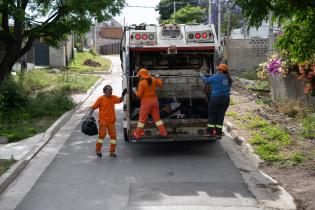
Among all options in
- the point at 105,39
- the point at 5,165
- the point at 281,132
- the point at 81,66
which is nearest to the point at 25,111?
the point at 5,165

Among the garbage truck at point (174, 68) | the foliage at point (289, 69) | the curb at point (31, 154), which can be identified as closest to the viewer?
the curb at point (31, 154)

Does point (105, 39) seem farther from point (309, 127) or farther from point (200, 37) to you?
point (200, 37)

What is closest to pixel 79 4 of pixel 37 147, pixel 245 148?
pixel 37 147

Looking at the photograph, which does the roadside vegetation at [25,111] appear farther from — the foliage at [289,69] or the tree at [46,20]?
the foliage at [289,69]

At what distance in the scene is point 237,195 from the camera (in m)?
7.67

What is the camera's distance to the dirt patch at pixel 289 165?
762 cm

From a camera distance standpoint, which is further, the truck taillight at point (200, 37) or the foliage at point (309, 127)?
the foliage at point (309, 127)

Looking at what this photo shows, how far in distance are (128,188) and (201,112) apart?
3.84m

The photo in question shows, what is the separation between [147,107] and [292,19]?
A: 3.25m

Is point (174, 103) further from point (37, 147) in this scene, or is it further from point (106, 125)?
point (37, 147)

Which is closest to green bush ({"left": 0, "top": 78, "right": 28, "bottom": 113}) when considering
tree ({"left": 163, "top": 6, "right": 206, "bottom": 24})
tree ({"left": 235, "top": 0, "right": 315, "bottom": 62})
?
tree ({"left": 235, "top": 0, "right": 315, "bottom": 62})

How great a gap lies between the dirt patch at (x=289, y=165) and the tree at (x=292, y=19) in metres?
1.88

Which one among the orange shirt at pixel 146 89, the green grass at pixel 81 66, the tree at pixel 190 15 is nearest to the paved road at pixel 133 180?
the orange shirt at pixel 146 89

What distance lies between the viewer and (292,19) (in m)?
8.45
